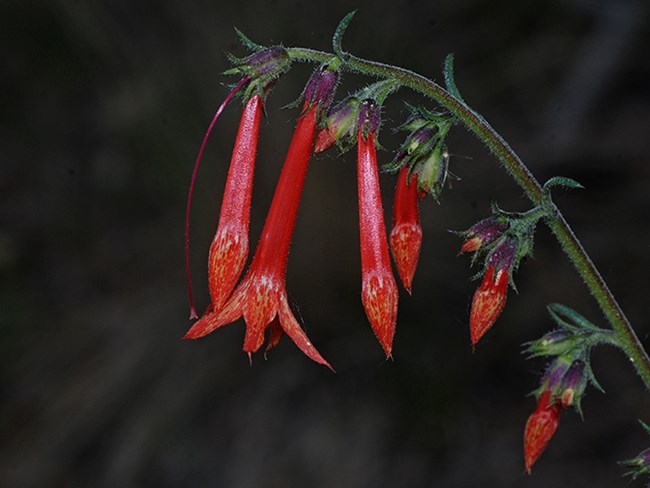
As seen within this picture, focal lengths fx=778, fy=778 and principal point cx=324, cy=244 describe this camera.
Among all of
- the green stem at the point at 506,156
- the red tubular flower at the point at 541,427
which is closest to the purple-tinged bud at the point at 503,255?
the green stem at the point at 506,156

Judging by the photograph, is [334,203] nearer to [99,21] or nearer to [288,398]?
[288,398]

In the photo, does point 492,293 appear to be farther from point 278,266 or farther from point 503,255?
point 278,266

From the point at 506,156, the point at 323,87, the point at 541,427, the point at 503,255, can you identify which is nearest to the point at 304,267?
the point at 541,427

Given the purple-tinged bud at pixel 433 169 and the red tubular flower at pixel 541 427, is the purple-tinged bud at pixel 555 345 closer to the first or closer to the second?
the red tubular flower at pixel 541 427

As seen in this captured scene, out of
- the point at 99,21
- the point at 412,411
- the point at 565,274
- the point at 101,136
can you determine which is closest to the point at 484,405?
the point at 412,411

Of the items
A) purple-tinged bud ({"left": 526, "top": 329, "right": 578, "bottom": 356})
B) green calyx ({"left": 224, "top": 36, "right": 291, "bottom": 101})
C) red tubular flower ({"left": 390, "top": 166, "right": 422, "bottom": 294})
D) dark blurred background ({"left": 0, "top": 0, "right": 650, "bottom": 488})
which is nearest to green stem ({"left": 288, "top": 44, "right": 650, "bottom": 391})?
green calyx ({"left": 224, "top": 36, "right": 291, "bottom": 101})
